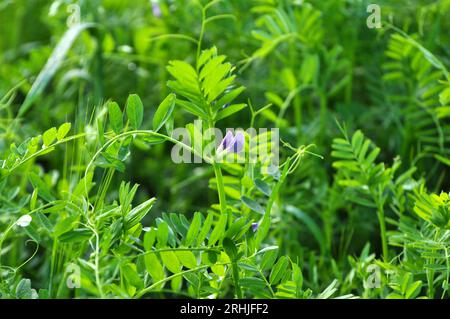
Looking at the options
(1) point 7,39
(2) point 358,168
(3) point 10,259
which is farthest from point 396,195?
(1) point 7,39

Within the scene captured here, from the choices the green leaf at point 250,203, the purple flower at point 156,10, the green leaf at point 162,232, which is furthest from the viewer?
the purple flower at point 156,10

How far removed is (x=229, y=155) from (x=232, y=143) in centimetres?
7

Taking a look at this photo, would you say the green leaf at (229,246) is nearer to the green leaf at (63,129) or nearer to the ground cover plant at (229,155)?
the ground cover plant at (229,155)

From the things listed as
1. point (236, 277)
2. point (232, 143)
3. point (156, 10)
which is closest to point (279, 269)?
point (236, 277)

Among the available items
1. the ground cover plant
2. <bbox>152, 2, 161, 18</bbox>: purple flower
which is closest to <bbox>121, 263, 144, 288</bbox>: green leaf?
the ground cover plant

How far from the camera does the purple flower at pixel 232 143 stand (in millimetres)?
827

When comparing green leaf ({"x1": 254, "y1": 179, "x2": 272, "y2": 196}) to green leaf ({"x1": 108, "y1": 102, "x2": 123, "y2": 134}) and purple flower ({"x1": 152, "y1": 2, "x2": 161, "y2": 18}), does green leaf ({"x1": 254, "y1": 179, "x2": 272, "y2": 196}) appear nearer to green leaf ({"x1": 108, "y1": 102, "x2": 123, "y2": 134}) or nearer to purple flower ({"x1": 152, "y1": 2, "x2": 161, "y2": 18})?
green leaf ({"x1": 108, "y1": 102, "x2": 123, "y2": 134})

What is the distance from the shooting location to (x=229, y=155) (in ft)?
2.93

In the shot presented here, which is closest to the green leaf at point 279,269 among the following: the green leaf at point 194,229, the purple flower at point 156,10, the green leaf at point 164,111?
the green leaf at point 194,229

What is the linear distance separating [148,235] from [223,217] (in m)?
0.08

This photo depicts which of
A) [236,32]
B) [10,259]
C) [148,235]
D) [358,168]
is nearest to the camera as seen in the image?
[148,235]

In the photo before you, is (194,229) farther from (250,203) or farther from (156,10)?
(156,10)

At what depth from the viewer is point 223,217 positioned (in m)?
0.78
